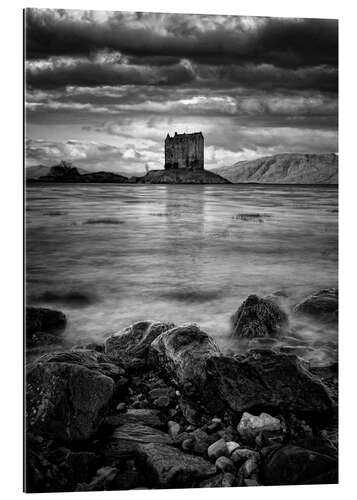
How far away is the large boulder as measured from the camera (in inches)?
230

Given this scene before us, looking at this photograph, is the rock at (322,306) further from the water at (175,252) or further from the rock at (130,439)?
the rock at (130,439)

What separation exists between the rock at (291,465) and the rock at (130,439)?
2.49ft

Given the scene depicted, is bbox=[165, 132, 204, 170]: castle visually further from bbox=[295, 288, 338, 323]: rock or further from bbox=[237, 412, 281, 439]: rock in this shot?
bbox=[237, 412, 281, 439]: rock

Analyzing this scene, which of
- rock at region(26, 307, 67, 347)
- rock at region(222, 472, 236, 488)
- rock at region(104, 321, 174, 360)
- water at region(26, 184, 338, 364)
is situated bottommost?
rock at region(222, 472, 236, 488)

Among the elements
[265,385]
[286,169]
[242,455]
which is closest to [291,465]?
[242,455]

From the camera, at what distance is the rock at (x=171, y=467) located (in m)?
5.46

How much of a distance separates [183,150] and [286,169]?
90 cm

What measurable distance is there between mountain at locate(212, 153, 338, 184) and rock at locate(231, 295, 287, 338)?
3.27 feet

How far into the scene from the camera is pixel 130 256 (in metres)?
5.93

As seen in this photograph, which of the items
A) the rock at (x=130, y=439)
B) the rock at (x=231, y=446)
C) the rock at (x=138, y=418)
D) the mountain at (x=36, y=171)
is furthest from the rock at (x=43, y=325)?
the rock at (x=231, y=446)

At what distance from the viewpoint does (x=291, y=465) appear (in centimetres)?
562

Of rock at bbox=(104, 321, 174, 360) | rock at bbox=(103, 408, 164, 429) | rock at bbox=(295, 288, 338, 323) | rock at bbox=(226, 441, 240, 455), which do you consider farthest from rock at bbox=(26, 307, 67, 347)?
rock at bbox=(295, 288, 338, 323)
